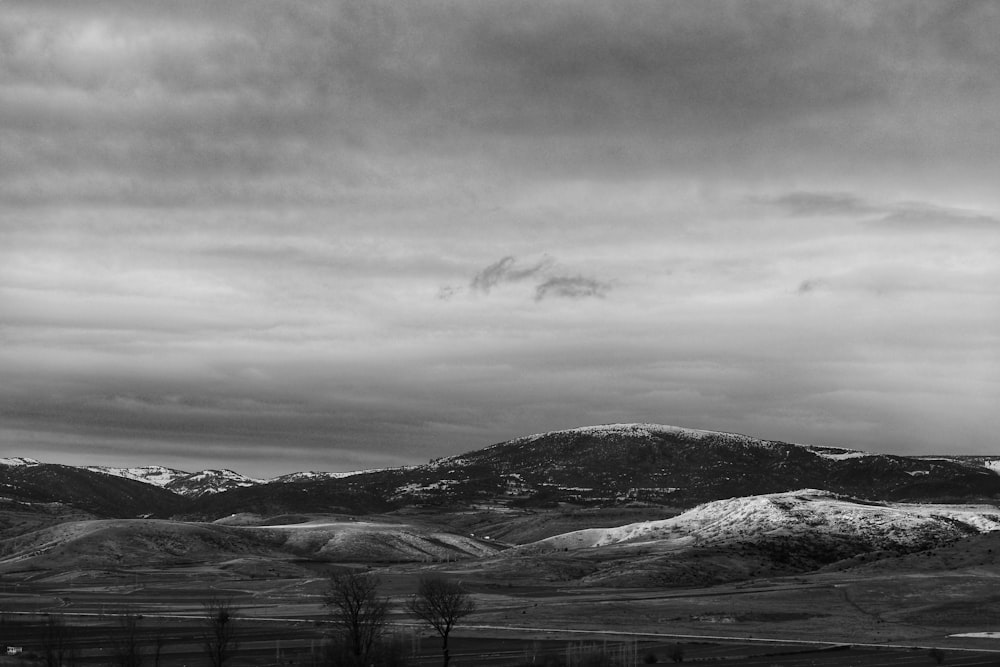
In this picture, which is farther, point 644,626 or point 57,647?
point 644,626

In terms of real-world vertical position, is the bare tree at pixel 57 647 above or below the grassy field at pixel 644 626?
above

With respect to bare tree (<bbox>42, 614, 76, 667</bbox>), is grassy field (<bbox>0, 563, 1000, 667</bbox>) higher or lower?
lower

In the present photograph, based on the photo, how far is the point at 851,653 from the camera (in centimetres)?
11544

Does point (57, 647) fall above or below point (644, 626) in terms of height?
above

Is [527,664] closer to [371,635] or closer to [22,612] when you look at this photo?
[371,635]

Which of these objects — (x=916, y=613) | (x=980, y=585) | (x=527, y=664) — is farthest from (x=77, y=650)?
(x=980, y=585)

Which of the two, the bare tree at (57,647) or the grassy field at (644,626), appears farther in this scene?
the grassy field at (644,626)

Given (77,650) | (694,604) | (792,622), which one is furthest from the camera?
(694,604)

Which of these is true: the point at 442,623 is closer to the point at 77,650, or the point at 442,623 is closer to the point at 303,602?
the point at 77,650

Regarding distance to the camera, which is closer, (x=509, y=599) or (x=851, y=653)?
(x=851, y=653)

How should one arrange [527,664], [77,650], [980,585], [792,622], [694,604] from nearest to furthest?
1. [527,664]
2. [77,650]
3. [792,622]
4. [694,604]
5. [980,585]

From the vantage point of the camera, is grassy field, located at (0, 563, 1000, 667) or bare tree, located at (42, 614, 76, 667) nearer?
bare tree, located at (42, 614, 76, 667)

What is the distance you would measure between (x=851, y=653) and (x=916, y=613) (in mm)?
50412

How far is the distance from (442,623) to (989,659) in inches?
2313
